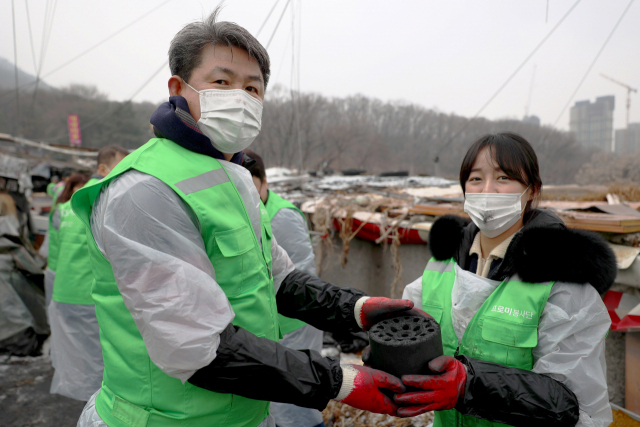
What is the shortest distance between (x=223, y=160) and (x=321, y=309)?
0.83 metres

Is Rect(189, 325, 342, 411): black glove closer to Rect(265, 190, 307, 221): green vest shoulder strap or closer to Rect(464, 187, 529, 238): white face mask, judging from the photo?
Rect(464, 187, 529, 238): white face mask

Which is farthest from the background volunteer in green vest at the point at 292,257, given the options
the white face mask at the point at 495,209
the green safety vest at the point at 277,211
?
the white face mask at the point at 495,209

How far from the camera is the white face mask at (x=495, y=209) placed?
175 centimetres

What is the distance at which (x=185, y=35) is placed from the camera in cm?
143

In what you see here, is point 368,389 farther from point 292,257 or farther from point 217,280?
point 292,257

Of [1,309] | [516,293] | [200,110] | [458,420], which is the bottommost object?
[1,309]

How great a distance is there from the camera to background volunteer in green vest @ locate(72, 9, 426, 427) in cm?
113

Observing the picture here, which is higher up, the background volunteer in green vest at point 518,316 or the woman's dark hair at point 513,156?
the woman's dark hair at point 513,156

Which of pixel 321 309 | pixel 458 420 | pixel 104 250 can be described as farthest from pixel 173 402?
pixel 458 420

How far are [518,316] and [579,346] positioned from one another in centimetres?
21

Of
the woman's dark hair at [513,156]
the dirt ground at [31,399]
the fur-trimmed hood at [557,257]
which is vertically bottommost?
the dirt ground at [31,399]

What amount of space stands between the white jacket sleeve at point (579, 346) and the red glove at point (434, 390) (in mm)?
350

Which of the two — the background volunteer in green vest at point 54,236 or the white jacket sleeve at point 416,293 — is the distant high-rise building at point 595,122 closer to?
the white jacket sleeve at point 416,293

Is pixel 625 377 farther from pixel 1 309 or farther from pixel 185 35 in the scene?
pixel 1 309
